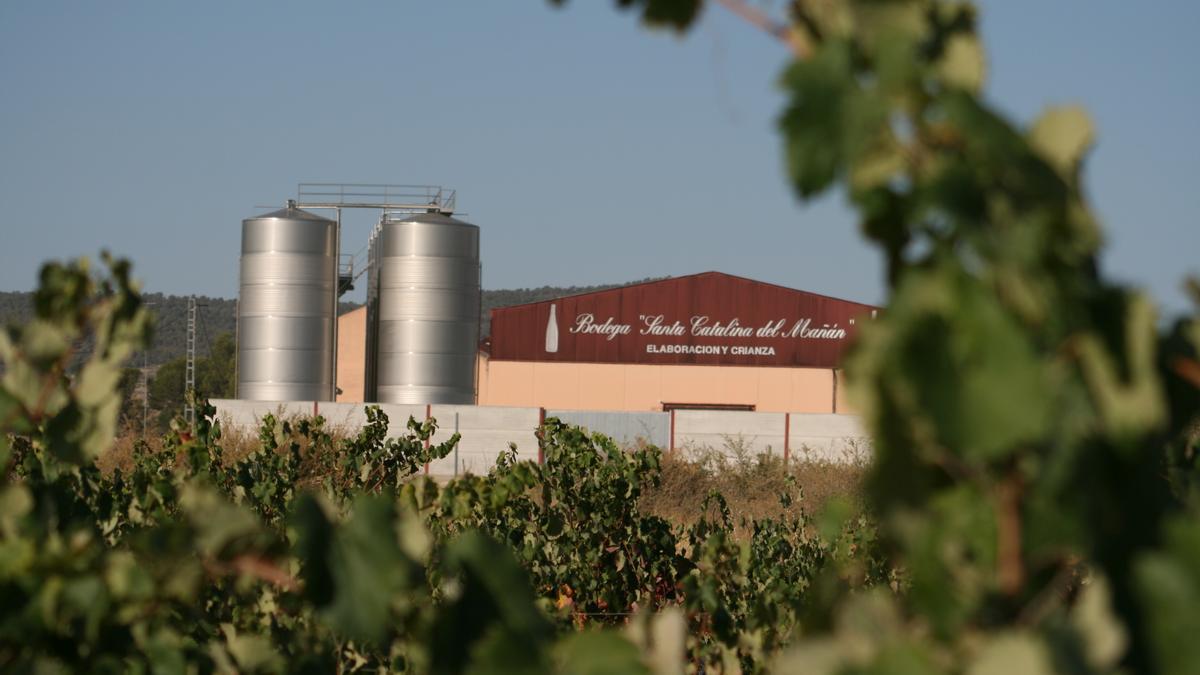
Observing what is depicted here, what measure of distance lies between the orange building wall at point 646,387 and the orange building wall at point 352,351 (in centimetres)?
387

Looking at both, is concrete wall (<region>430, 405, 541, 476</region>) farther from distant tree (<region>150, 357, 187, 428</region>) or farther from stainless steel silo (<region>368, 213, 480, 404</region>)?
distant tree (<region>150, 357, 187, 428</region>)

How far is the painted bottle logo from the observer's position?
126ft

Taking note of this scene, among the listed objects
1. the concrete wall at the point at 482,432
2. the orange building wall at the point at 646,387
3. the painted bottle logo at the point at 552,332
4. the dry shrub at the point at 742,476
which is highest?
the painted bottle logo at the point at 552,332

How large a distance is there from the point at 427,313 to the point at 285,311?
312 cm

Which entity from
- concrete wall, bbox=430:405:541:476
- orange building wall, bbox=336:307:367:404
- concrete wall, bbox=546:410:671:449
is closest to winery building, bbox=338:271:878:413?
orange building wall, bbox=336:307:367:404

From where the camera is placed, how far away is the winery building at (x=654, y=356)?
126ft

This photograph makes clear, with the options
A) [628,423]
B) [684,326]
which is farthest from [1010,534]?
[684,326]

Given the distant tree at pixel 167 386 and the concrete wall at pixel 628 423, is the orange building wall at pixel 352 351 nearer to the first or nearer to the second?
the concrete wall at pixel 628 423

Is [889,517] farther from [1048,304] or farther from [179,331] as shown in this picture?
[179,331]

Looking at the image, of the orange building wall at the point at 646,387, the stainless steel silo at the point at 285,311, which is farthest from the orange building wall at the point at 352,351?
the stainless steel silo at the point at 285,311

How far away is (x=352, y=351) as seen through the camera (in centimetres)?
3734

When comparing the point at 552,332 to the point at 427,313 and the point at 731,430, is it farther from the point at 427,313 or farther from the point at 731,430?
the point at 427,313

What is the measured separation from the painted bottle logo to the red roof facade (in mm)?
30

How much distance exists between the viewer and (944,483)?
3.46 feet
